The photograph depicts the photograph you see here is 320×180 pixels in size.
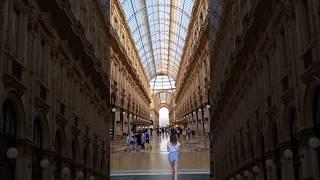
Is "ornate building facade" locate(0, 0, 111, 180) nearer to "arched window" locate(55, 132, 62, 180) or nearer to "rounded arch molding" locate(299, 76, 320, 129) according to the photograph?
"arched window" locate(55, 132, 62, 180)

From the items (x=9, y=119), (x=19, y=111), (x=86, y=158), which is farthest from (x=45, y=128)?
(x=86, y=158)

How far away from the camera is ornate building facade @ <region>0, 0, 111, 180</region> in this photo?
1781 centimetres

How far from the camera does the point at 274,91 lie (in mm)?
22781

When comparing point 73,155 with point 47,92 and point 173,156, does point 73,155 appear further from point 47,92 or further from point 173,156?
point 47,92

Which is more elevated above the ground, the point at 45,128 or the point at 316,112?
the point at 45,128

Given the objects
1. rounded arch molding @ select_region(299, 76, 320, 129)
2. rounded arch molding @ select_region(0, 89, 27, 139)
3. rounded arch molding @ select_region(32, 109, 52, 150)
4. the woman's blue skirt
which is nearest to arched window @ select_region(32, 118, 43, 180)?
rounded arch molding @ select_region(32, 109, 52, 150)

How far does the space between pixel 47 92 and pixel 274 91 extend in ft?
31.3

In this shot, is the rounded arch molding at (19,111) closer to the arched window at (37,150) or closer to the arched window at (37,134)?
the arched window at (37,150)

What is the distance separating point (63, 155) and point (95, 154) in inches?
487

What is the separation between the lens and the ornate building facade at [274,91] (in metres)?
17.2

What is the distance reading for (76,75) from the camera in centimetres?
3212

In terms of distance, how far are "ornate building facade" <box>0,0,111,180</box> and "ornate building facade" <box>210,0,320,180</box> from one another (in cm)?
891

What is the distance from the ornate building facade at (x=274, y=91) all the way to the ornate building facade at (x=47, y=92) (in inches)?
351

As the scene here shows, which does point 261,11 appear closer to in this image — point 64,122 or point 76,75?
point 64,122
